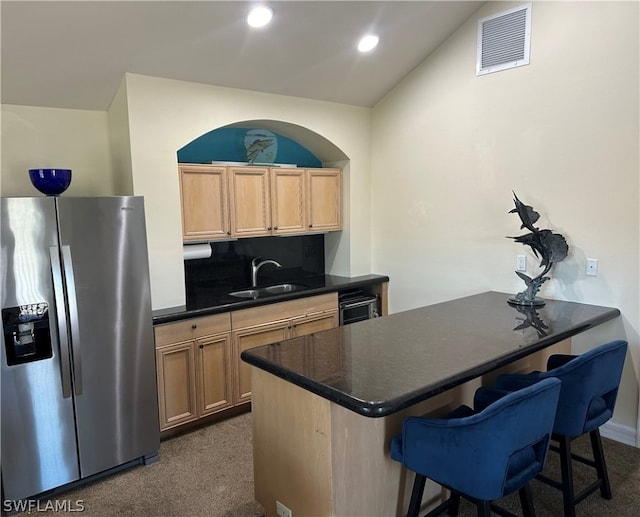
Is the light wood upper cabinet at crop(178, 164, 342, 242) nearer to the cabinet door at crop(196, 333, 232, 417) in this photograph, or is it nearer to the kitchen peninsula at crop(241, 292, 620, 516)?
the cabinet door at crop(196, 333, 232, 417)

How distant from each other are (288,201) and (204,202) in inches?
30.8

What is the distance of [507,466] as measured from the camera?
170 cm

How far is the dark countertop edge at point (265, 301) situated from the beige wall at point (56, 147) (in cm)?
112

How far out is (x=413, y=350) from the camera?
7.27ft

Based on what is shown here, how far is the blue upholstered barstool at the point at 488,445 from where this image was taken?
5.40 ft

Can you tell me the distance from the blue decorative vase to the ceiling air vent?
2.95 m

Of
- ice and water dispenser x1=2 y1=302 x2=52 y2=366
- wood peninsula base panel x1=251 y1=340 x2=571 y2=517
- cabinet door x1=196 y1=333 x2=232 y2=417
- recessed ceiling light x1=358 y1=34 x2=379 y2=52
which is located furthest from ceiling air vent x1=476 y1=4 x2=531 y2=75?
ice and water dispenser x1=2 y1=302 x2=52 y2=366

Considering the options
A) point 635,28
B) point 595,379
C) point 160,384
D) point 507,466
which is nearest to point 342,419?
point 507,466

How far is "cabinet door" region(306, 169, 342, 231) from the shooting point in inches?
164

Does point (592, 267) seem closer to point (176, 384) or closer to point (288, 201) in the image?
point (288, 201)

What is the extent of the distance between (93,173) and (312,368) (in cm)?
244

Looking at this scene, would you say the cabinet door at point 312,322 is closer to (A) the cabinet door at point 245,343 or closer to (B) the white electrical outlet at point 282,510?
(A) the cabinet door at point 245,343

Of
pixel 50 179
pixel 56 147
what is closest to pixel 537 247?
pixel 50 179

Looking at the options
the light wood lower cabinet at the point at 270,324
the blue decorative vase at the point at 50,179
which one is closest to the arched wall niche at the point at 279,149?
the blue decorative vase at the point at 50,179
